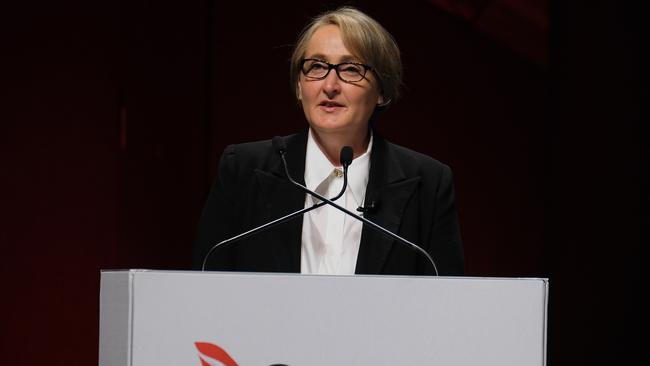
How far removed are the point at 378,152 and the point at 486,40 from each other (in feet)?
6.25

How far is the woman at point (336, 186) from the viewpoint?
1.64 m

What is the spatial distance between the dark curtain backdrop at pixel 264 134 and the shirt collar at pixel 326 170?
142cm

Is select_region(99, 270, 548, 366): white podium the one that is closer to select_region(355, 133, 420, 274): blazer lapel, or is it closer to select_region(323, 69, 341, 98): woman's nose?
select_region(355, 133, 420, 274): blazer lapel

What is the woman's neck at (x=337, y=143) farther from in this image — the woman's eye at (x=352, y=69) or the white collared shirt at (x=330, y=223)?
the woman's eye at (x=352, y=69)

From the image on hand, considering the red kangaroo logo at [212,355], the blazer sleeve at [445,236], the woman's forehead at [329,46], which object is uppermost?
the woman's forehead at [329,46]

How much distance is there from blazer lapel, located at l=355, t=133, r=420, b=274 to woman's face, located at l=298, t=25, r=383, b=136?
8cm

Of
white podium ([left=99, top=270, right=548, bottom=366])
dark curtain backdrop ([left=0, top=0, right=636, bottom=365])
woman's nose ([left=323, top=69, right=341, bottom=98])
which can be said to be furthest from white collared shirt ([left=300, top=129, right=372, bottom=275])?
dark curtain backdrop ([left=0, top=0, right=636, bottom=365])

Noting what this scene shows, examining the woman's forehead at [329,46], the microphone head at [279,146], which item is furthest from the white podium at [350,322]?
the woman's forehead at [329,46]

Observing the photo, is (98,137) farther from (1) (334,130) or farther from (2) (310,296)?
(2) (310,296)

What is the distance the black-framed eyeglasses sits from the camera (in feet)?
5.55

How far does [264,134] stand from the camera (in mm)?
3514

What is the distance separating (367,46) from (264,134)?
1843 millimetres

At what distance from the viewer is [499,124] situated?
3551 millimetres

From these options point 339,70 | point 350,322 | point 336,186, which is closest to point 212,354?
point 350,322
